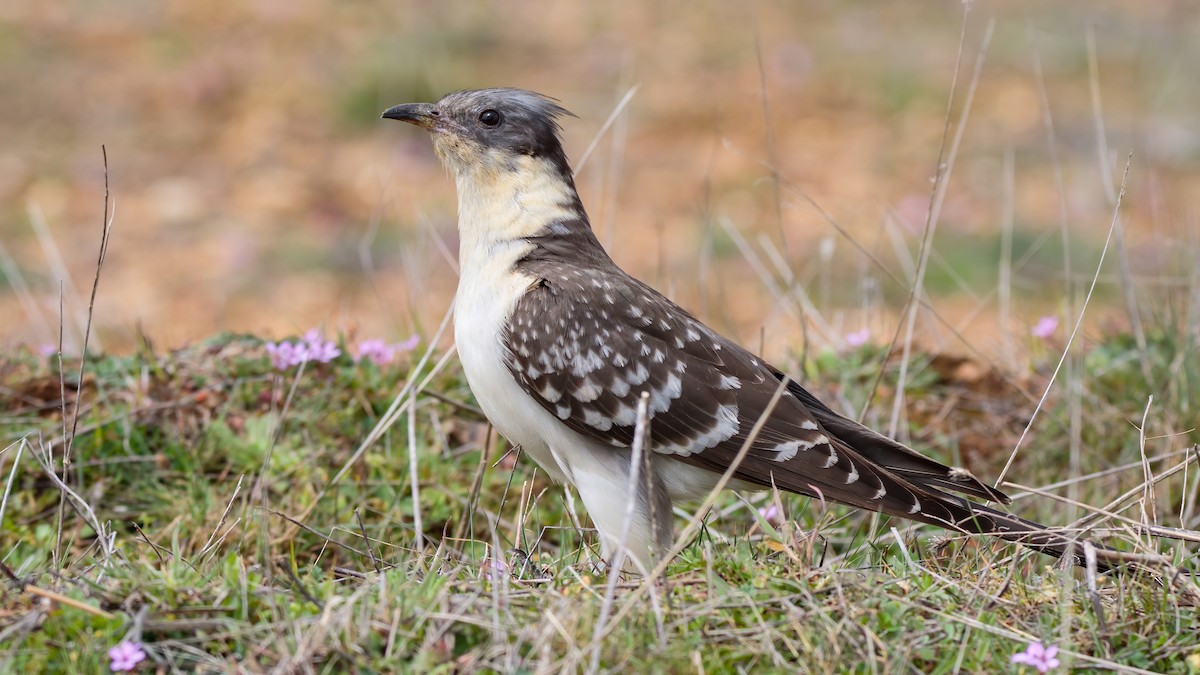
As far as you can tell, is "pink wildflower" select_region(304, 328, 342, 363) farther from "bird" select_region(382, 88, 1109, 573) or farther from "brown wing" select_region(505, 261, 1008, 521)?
"brown wing" select_region(505, 261, 1008, 521)

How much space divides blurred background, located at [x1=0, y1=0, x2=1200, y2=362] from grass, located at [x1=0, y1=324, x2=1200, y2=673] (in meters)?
1.57

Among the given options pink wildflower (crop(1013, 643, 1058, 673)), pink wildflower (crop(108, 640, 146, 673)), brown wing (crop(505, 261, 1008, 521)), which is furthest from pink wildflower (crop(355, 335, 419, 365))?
pink wildflower (crop(1013, 643, 1058, 673))

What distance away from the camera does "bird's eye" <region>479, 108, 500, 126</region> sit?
458 cm

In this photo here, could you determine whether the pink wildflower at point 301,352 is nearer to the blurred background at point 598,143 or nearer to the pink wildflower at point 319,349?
the pink wildflower at point 319,349

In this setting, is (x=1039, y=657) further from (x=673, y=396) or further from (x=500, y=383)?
(x=500, y=383)

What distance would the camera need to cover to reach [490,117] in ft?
15.0

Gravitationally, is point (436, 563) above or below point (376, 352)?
above

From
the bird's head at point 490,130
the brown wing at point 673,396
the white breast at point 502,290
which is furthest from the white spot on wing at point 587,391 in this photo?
the bird's head at point 490,130

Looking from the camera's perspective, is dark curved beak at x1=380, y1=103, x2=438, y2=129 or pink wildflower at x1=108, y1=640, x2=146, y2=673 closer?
pink wildflower at x1=108, y1=640, x2=146, y2=673

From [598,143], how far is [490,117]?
9.65 feet

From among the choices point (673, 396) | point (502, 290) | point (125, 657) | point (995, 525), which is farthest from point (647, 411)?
point (125, 657)

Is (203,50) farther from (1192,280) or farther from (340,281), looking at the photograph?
(1192,280)

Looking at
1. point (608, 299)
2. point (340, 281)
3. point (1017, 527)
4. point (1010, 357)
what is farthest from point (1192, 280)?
point (340, 281)

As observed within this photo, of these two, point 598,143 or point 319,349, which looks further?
point 598,143
